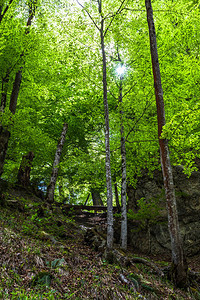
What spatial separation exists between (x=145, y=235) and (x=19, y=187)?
6.99 metres

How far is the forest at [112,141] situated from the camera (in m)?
5.07

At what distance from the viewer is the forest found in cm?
507

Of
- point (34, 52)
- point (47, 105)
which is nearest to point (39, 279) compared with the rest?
point (34, 52)

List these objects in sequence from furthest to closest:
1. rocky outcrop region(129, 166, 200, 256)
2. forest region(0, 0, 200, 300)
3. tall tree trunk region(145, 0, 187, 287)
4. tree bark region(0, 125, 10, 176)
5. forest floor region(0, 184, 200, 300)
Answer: rocky outcrop region(129, 166, 200, 256)
tree bark region(0, 125, 10, 176)
tall tree trunk region(145, 0, 187, 287)
forest region(0, 0, 200, 300)
forest floor region(0, 184, 200, 300)

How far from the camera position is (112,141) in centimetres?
1255

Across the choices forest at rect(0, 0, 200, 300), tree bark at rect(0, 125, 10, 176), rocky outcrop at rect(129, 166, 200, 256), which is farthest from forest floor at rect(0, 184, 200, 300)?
rocky outcrop at rect(129, 166, 200, 256)

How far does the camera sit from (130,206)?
11523 millimetres

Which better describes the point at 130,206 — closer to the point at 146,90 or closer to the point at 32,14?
the point at 146,90

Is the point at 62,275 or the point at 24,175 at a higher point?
the point at 24,175

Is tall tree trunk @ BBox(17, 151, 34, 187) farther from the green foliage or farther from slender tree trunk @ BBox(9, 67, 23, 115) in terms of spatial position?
the green foliage

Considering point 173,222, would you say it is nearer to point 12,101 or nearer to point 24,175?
point 12,101

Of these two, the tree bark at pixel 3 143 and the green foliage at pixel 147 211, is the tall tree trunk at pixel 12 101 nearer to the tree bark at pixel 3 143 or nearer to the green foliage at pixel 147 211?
the tree bark at pixel 3 143

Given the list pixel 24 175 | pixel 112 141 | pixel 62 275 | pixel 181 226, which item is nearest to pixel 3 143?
pixel 24 175

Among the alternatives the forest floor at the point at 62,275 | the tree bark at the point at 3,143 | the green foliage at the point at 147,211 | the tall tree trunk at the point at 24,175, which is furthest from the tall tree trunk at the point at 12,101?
the green foliage at the point at 147,211
